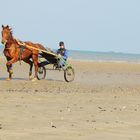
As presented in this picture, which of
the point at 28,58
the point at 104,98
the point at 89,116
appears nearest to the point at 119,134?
the point at 89,116

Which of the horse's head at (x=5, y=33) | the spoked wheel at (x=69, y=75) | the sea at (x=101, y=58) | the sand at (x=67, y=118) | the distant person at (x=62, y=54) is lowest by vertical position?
the sand at (x=67, y=118)

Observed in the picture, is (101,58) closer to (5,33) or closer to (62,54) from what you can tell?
(62,54)

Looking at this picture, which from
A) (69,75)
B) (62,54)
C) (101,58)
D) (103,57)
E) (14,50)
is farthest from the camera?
(103,57)

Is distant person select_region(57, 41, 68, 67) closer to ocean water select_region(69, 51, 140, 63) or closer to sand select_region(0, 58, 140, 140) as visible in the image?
sand select_region(0, 58, 140, 140)

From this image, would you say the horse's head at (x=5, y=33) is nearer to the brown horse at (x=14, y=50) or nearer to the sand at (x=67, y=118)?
the brown horse at (x=14, y=50)

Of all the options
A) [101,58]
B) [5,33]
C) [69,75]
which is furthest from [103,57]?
[5,33]

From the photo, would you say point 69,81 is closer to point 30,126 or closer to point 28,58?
point 28,58

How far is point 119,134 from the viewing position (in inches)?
331

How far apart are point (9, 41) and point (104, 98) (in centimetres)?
716

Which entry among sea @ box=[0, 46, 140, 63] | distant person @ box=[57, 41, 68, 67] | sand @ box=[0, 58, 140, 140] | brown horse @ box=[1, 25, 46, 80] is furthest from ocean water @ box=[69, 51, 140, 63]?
sand @ box=[0, 58, 140, 140]

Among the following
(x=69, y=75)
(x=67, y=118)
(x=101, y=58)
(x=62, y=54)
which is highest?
(x=101, y=58)

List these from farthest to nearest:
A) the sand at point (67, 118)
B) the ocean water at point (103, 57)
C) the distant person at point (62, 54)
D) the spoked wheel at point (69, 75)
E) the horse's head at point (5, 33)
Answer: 1. the ocean water at point (103, 57)
2. the spoked wheel at point (69, 75)
3. the distant person at point (62, 54)
4. the horse's head at point (5, 33)
5. the sand at point (67, 118)

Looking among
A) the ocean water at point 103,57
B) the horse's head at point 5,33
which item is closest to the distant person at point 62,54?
the horse's head at point 5,33

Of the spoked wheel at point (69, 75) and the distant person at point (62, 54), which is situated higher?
the distant person at point (62, 54)
